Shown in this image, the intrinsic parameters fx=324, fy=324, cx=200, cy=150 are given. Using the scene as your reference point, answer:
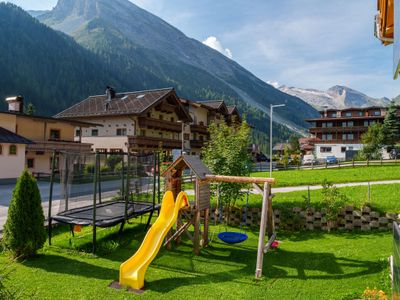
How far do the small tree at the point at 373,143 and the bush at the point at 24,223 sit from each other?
47.5 metres

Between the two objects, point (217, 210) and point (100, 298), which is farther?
point (217, 210)

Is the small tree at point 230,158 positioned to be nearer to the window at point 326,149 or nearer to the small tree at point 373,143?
the small tree at point 373,143

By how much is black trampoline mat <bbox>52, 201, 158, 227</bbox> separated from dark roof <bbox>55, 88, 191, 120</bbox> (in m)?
26.4

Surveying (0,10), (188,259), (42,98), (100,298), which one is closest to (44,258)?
(100,298)

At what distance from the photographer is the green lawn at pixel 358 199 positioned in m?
12.8

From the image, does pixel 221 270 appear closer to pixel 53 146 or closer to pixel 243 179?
pixel 243 179

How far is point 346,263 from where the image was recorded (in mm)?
8680

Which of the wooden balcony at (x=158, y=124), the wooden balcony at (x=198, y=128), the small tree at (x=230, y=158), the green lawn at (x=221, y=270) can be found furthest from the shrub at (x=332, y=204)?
the wooden balcony at (x=198, y=128)

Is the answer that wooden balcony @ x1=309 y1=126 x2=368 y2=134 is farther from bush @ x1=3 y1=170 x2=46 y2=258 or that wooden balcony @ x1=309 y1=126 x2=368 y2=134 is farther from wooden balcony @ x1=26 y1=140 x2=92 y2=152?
bush @ x1=3 y1=170 x2=46 y2=258

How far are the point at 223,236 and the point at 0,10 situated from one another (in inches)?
6740

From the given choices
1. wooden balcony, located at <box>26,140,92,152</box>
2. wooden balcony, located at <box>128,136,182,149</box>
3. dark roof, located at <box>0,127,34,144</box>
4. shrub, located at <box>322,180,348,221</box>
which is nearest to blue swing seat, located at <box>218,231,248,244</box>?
shrub, located at <box>322,180,348,221</box>

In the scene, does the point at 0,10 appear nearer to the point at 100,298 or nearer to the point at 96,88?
the point at 96,88

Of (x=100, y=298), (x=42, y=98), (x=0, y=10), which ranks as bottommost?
(x=100, y=298)

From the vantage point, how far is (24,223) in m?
8.78
